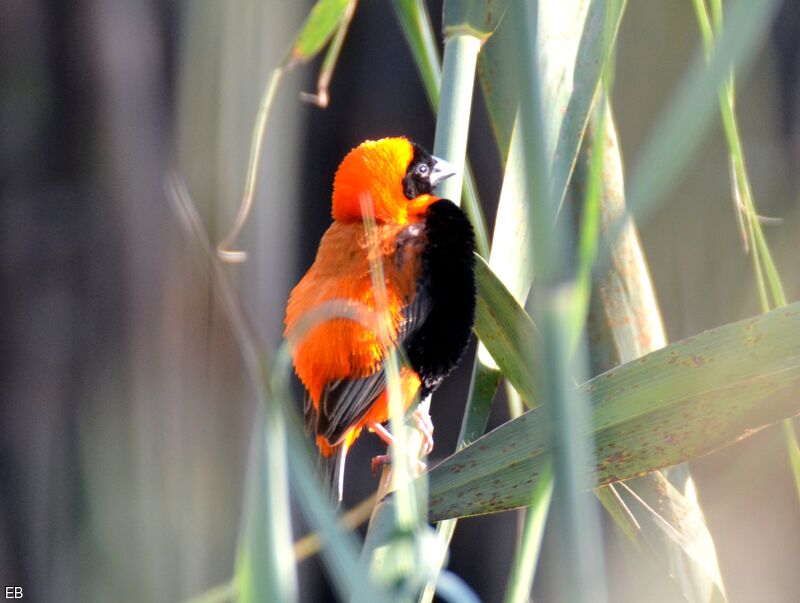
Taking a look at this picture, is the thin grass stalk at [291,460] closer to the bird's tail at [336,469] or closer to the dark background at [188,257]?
the dark background at [188,257]

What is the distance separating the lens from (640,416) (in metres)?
0.65

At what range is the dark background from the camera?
1.04m

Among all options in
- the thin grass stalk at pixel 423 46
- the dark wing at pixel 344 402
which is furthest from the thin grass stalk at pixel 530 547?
the dark wing at pixel 344 402

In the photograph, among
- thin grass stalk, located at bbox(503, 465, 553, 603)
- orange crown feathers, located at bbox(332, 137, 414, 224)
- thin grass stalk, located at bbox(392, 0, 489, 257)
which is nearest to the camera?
thin grass stalk, located at bbox(503, 465, 553, 603)

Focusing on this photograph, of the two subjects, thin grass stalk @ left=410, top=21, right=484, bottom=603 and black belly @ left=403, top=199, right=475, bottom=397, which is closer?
thin grass stalk @ left=410, top=21, right=484, bottom=603

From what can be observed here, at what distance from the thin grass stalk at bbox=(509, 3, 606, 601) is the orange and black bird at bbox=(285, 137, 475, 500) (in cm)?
93

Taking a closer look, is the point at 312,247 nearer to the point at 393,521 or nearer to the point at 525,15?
the point at 393,521

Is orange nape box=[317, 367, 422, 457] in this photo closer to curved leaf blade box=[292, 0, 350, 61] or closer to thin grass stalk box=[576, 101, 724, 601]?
thin grass stalk box=[576, 101, 724, 601]

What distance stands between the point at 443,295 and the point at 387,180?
284mm

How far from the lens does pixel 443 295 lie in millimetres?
1559

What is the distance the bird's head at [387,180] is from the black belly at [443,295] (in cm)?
8

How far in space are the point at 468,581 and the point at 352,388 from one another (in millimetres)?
1245

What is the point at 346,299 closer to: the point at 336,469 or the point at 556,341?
the point at 336,469

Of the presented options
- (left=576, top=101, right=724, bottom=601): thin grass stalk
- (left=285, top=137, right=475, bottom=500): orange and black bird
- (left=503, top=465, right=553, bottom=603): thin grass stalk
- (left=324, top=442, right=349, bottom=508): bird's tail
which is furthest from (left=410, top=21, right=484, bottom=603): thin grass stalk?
(left=324, top=442, right=349, bottom=508): bird's tail
